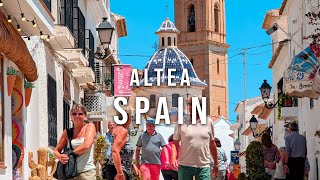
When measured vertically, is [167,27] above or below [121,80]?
above

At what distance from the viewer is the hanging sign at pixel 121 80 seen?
3522cm

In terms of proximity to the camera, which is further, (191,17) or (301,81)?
(191,17)

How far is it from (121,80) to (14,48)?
20.3 metres

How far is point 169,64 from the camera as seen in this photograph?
92.1 metres

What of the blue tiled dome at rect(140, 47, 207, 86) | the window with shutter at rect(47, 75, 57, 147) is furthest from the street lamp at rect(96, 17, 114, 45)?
the blue tiled dome at rect(140, 47, 207, 86)

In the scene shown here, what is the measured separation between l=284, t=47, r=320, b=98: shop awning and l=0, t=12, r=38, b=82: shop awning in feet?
19.4

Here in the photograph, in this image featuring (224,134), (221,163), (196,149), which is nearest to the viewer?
(196,149)

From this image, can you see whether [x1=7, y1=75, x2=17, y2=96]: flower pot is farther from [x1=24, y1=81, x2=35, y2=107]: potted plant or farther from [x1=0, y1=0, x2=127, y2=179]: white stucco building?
[x1=24, y1=81, x2=35, y2=107]: potted plant

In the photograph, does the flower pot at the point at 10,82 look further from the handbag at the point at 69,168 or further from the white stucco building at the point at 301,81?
the white stucco building at the point at 301,81

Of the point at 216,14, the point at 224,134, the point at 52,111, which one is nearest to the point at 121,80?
the point at 52,111

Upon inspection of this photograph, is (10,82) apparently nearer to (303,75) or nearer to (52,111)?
(303,75)

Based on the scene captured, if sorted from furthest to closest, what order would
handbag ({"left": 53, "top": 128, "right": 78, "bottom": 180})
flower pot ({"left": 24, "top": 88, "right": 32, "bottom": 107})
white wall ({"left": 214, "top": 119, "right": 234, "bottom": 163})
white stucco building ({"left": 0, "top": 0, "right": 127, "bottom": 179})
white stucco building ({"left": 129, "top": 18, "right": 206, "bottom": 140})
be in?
white stucco building ({"left": 129, "top": 18, "right": 206, "bottom": 140})
white wall ({"left": 214, "top": 119, "right": 234, "bottom": 163})
flower pot ({"left": 24, "top": 88, "right": 32, "bottom": 107})
white stucco building ({"left": 0, "top": 0, "right": 127, "bottom": 179})
handbag ({"left": 53, "top": 128, "right": 78, "bottom": 180})

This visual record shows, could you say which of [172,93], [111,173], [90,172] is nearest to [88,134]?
[90,172]

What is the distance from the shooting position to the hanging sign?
3522 cm
